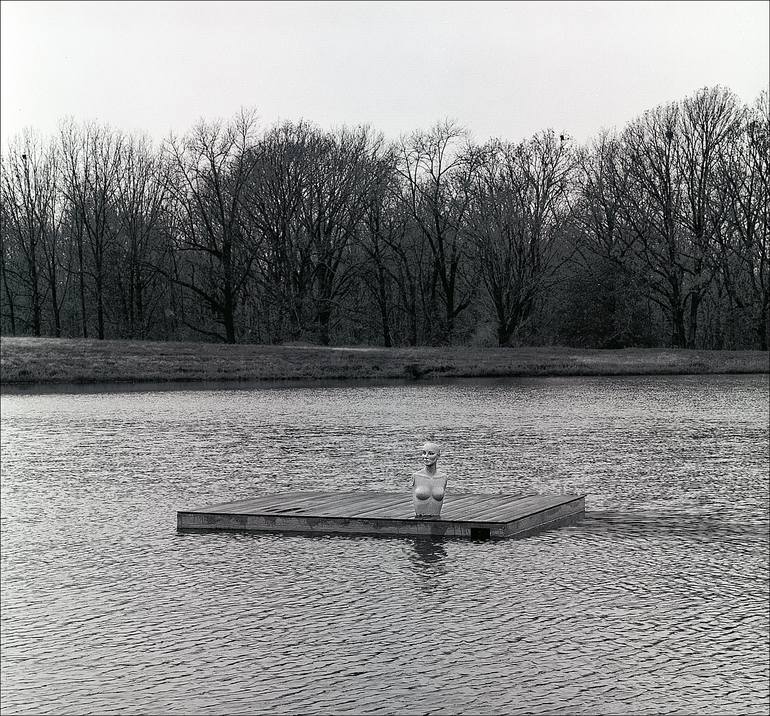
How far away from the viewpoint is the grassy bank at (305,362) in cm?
4903

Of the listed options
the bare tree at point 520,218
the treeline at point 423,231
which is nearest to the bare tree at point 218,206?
the treeline at point 423,231

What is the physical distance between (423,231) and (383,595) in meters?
57.8

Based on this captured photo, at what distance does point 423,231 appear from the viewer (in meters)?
66.9

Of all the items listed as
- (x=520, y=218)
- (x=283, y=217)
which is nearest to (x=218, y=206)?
(x=283, y=217)

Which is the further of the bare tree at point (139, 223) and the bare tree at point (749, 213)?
the bare tree at point (139, 223)

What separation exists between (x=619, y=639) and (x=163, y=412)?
80.0 feet

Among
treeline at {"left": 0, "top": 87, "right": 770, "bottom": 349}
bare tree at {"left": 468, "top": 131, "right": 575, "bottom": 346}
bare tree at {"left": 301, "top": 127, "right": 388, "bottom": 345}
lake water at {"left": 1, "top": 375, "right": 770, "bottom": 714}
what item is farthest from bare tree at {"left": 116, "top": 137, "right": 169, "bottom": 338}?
lake water at {"left": 1, "top": 375, "right": 770, "bottom": 714}

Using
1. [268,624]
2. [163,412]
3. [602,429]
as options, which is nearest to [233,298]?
[163,412]

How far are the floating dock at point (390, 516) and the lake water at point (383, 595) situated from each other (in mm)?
302

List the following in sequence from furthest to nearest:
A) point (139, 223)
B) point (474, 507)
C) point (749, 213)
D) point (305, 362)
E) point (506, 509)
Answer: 1. point (139, 223)
2. point (749, 213)
3. point (305, 362)
4. point (474, 507)
5. point (506, 509)

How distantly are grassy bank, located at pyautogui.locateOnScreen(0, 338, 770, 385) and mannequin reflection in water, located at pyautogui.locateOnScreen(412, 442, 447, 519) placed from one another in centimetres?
3657

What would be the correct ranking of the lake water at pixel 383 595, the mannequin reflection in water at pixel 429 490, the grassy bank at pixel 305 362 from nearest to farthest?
the lake water at pixel 383 595, the mannequin reflection in water at pixel 429 490, the grassy bank at pixel 305 362

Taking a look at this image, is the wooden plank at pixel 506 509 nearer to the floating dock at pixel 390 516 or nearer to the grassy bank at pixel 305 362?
the floating dock at pixel 390 516

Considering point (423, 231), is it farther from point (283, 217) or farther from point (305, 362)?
point (305, 362)
